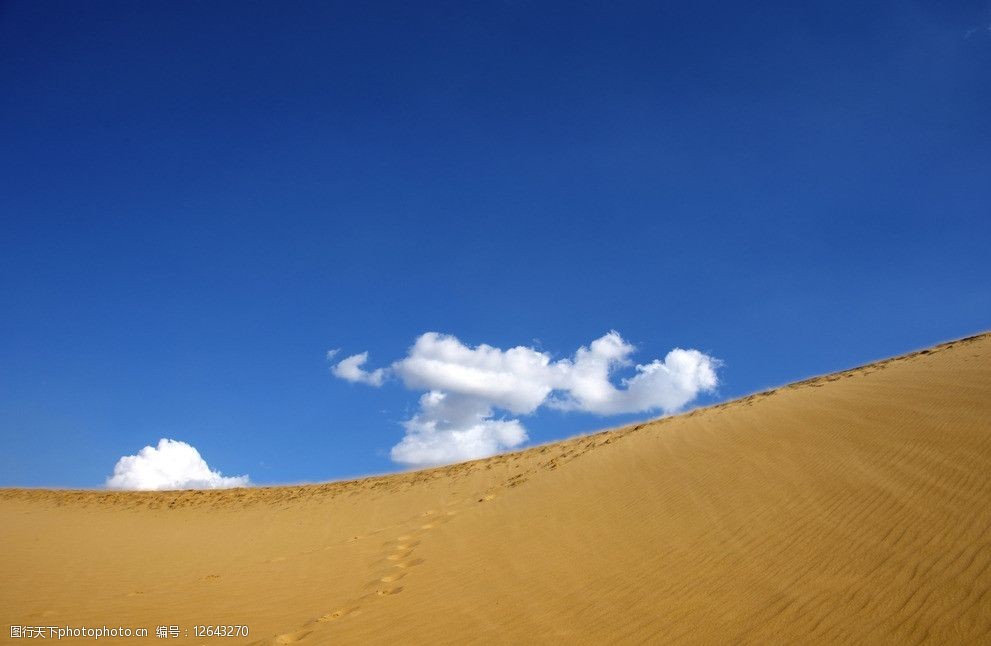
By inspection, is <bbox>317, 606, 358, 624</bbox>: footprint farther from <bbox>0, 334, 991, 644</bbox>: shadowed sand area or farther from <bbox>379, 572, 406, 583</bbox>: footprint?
<bbox>379, 572, 406, 583</bbox>: footprint

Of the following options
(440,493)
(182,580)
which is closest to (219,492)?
(440,493)

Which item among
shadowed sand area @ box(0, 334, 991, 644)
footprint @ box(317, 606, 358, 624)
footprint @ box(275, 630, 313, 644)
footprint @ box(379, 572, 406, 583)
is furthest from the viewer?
footprint @ box(379, 572, 406, 583)

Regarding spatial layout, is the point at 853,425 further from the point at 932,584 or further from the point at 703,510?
the point at 932,584

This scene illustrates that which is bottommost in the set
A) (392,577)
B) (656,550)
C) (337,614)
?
(656,550)

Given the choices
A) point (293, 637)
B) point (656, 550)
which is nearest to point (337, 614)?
point (293, 637)

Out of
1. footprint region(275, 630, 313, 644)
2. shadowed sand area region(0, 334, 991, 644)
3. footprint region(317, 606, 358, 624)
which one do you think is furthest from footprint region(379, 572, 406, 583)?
footprint region(275, 630, 313, 644)

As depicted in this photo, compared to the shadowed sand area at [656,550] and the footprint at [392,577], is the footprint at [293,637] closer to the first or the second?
the shadowed sand area at [656,550]

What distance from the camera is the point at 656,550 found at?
24.7ft

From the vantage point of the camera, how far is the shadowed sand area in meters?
5.39

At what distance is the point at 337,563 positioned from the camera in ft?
32.9

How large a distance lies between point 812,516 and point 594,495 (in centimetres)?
448

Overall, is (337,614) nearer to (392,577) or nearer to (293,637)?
(293,637)

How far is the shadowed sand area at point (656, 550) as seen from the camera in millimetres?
5391

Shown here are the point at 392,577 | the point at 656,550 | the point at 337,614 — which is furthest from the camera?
the point at 392,577
